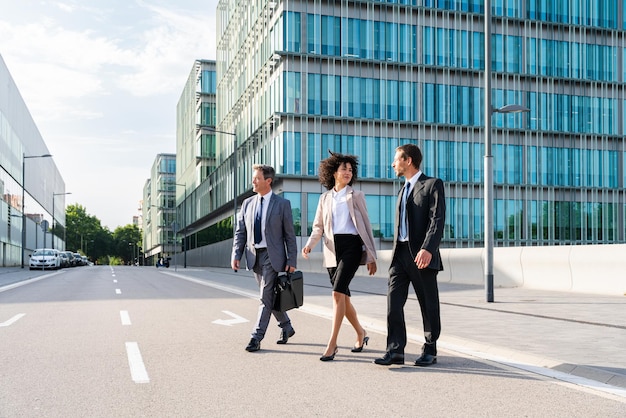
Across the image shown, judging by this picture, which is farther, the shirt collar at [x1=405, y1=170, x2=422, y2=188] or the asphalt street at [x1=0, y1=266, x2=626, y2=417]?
the shirt collar at [x1=405, y1=170, x2=422, y2=188]

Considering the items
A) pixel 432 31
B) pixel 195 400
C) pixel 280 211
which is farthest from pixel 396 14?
pixel 195 400

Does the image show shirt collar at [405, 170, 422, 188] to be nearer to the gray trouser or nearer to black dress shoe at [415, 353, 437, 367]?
black dress shoe at [415, 353, 437, 367]

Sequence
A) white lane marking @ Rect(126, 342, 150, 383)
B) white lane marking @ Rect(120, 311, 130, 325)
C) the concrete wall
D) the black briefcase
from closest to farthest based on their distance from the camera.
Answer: white lane marking @ Rect(126, 342, 150, 383) → the black briefcase → white lane marking @ Rect(120, 311, 130, 325) → the concrete wall

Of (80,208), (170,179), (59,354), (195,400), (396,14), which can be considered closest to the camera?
(195,400)

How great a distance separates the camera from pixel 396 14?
4609cm

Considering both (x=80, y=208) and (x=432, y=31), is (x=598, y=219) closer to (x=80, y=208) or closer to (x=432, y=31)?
(x=432, y=31)

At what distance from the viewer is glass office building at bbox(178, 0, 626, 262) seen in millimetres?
43969

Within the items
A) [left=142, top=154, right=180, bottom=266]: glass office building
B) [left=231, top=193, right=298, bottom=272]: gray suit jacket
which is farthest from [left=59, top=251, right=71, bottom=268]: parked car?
[left=231, top=193, right=298, bottom=272]: gray suit jacket

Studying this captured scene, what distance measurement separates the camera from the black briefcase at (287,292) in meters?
7.25

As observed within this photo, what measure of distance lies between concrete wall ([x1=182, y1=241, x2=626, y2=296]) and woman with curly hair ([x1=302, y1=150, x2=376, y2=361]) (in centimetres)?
1033

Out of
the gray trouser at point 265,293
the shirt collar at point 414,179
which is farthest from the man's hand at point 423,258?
the gray trouser at point 265,293

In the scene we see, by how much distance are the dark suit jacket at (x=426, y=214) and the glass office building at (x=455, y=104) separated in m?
36.6

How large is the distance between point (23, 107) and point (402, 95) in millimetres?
46413

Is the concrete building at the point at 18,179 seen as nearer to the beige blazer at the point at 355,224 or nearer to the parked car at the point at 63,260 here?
the parked car at the point at 63,260
